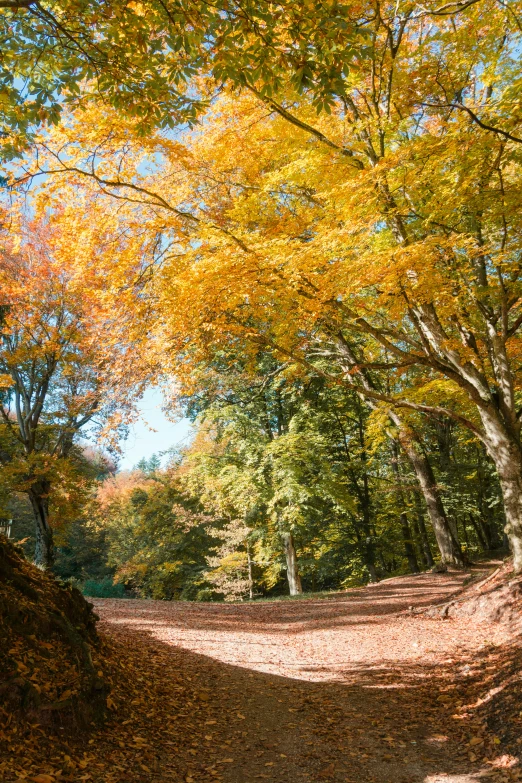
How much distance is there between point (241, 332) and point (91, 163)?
368cm

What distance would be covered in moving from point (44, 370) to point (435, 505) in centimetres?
1144

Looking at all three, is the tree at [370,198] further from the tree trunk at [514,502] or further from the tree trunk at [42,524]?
the tree trunk at [42,524]

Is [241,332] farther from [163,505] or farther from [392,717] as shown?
[163,505]

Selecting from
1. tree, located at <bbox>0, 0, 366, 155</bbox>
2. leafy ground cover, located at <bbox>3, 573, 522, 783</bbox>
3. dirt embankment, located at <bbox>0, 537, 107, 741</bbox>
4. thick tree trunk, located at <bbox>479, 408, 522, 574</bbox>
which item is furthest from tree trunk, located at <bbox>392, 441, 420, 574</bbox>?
Answer: tree, located at <bbox>0, 0, 366, 155</bbox>

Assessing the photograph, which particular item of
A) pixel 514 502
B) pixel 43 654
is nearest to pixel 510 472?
pixel 514 502

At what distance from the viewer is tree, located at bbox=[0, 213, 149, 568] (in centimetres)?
1258

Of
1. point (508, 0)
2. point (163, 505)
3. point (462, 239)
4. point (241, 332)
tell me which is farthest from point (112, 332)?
point (163, 505)

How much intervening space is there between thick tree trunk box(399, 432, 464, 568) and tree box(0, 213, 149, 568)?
25.0 feet

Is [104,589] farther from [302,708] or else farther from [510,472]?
[302,708]

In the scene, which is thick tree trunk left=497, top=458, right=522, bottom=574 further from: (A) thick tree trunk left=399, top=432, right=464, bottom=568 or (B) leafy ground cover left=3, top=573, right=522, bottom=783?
(A) thick tree trunk left=399, top=432, right=464, bottom=568

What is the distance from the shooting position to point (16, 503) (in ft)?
77.3

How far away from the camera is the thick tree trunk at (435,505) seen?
1279cm

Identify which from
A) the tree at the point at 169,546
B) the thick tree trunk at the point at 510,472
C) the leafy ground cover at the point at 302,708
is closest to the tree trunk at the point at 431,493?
the thick tree trunk at the point at 510,472

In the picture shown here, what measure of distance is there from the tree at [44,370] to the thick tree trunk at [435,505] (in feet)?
25.0
